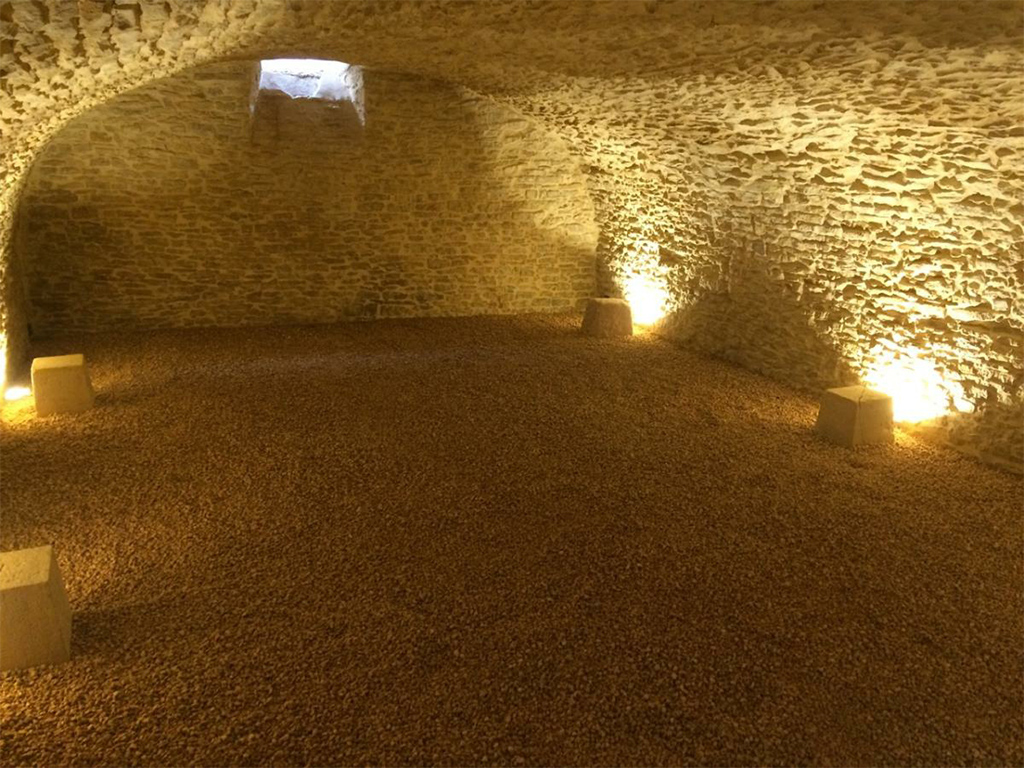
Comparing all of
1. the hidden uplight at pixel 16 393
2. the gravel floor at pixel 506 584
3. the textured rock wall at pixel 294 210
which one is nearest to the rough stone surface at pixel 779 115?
the hidden uplight at pixel 16 393

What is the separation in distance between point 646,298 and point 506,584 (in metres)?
5.75

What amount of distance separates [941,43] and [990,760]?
3.22 meters

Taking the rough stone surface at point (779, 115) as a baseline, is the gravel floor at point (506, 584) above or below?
below

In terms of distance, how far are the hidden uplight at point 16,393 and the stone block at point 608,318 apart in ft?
18.2

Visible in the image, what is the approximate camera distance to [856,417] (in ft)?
15.9

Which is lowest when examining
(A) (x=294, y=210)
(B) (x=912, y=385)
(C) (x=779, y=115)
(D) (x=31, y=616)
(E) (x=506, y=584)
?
(E) (x=506, y=584)

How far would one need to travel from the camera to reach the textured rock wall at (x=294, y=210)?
735 centimetres

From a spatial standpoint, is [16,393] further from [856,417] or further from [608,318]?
[856,417]

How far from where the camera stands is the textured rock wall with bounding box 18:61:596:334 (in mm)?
7352

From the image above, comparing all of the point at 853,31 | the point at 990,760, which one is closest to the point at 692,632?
the point at 990,760

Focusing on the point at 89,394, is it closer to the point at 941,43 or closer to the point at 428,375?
the point at 428,375

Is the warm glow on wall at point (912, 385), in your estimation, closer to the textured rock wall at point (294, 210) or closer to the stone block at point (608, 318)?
the stone block at point (608, 318)

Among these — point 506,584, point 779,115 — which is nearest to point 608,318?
point 779,115

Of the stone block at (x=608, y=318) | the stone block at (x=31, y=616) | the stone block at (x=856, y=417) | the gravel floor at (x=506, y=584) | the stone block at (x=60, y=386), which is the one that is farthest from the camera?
the stone block at (x=608, y=318)
